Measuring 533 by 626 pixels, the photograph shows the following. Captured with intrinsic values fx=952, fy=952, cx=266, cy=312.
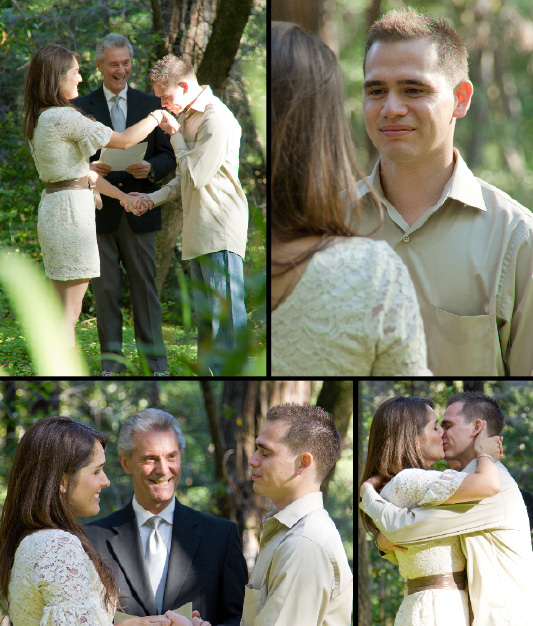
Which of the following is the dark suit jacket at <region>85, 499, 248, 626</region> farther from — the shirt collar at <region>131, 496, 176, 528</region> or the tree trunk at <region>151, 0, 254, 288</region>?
the tree trunk at <region>151, 0, 254, 288</region>

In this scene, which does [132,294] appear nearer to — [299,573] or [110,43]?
[110,43]

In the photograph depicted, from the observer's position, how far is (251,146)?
16.2 ft

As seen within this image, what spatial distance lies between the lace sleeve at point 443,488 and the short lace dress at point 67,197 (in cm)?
194

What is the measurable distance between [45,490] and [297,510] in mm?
1144

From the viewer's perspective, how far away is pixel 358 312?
3.74 meters

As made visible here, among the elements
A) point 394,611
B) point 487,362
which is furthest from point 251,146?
point 394,611

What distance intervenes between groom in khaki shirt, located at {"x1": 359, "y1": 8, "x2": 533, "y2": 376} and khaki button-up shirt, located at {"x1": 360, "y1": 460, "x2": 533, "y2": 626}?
2.35 ft

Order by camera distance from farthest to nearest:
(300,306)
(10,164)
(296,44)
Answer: (10,164)
(296,44)
(300,306)

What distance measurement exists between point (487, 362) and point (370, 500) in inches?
34.9

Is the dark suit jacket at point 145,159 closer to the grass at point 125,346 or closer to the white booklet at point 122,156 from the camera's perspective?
the white booklet at point 122,156

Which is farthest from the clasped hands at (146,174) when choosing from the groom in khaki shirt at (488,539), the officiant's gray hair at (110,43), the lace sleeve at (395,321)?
the groom in khaki shirt at (488,539)

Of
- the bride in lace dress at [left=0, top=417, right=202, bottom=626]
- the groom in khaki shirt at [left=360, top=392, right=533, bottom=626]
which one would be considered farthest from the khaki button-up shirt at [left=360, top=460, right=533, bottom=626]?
the bride in lace dress at [left=0, top=417, right=202, bottom=626]

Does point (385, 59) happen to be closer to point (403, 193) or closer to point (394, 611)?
point (403, 193)

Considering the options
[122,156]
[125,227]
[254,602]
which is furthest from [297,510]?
[122,156]
